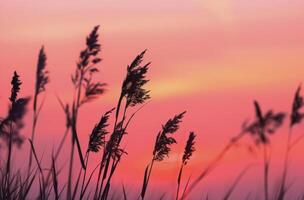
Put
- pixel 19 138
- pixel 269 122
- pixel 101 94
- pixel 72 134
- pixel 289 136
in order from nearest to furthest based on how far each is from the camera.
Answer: pixel 269 122
pixel 289 136
pixel 72 134
pixel 101 94
pixel 19 138

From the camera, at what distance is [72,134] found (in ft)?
13.1

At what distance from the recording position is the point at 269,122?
11.0 feet

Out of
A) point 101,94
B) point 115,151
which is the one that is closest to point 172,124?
point 115,151

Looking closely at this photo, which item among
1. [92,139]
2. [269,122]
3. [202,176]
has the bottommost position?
[202,176]

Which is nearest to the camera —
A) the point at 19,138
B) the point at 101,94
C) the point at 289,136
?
the point at 289,136

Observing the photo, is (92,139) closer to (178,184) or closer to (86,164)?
(86,164)

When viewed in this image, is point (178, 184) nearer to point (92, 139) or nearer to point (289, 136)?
point (92, 139)

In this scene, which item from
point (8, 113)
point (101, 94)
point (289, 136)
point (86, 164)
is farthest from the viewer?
point (8, 113)

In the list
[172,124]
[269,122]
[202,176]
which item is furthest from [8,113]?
[269,122]

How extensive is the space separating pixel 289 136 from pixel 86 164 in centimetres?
175

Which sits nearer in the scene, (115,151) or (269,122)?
(269,122)

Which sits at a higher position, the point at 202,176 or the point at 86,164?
the point at 86,164

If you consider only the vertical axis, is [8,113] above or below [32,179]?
above

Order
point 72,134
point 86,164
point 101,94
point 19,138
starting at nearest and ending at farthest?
point 72,134 < point 101,94 < point 86,164 < point 19,138
